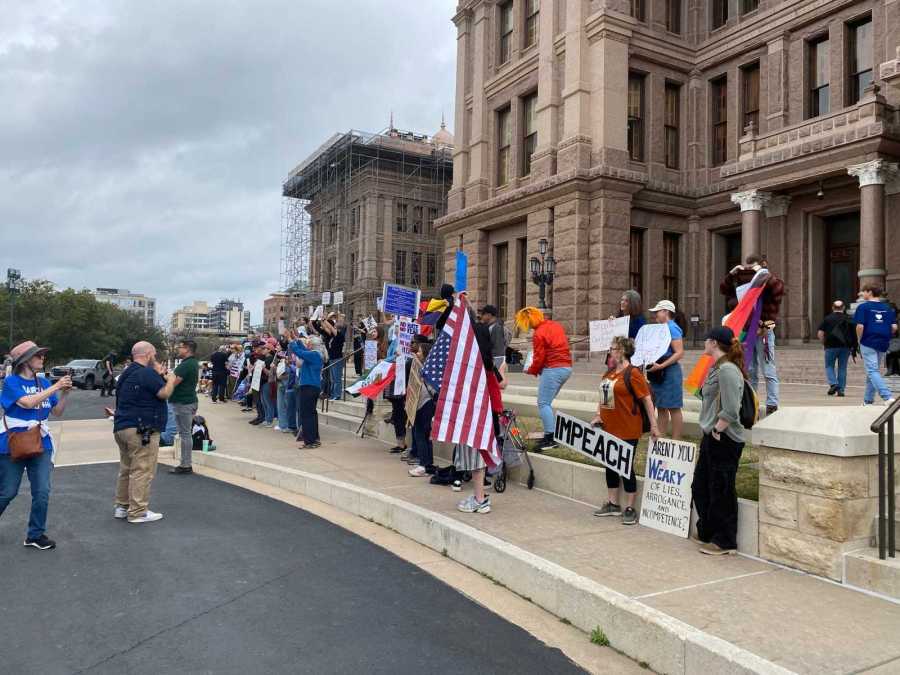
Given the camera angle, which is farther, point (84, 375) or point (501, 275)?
point (84, 375)

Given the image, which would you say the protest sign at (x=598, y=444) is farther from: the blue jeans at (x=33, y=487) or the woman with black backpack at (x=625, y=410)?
the blue jeans at (x=33, y=487)

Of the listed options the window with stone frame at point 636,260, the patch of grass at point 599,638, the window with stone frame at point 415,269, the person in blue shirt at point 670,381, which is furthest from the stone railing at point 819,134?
the window with stone frame at point 415,269

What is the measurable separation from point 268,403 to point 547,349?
859 cm

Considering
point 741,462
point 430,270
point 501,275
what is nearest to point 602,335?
point 741,462

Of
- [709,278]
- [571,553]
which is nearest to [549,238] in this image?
[709,278]

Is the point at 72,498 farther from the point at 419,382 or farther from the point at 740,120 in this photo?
the point at 740,120

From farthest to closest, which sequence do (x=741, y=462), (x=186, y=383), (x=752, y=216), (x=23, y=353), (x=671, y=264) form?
1. (x=671, y=264)
2. (x=752, y=216)
3. (x=186, y=383)
4. (x=741, y=462)
5. (x=23, y=353)

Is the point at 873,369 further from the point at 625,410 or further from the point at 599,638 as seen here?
the point at 599,638

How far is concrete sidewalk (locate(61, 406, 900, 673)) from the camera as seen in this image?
3.71 metres

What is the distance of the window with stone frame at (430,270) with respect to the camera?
61.8m

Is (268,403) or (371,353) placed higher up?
(371,353)

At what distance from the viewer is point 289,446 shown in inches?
467

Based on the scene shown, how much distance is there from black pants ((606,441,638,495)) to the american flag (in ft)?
3.71

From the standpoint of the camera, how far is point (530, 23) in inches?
1024
